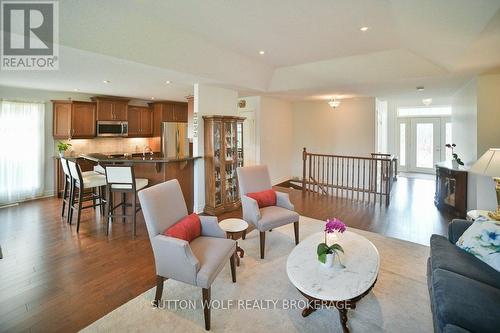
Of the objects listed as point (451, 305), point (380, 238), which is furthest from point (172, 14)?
point (380, 238)

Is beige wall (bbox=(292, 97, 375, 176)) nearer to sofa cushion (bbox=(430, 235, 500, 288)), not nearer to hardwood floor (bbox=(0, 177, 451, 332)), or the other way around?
hardwood floor (bbox=(0, 177, 451, 332))

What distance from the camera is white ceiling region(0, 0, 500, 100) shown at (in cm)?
275

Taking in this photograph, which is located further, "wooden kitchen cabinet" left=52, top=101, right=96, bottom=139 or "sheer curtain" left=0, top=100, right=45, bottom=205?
"wooden kitchen cabinet" left=52, top=101, right=96, bottom=139

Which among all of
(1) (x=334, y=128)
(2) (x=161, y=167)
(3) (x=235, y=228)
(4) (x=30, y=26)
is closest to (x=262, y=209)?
(3) (x=235, y=228)

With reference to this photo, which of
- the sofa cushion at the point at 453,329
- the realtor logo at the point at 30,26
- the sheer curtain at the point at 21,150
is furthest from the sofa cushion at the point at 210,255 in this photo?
the sheer curtain at the point at 21,150

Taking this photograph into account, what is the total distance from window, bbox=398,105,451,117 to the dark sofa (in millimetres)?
8457

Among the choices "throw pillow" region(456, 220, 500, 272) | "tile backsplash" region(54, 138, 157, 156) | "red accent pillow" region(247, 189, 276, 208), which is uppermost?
"tile backsplash" region(54, 138, 157, 156)

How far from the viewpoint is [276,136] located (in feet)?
25.7

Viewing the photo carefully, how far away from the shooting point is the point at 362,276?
6.64 feet

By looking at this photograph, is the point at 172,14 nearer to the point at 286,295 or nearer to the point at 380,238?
the point at 286,295

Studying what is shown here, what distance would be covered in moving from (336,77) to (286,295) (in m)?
4.39

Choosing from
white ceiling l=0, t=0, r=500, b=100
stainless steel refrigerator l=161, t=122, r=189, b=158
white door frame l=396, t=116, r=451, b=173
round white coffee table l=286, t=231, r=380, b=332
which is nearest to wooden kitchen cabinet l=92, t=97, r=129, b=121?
stainless steel refrigerator l=161, t=122, r=189, b=158

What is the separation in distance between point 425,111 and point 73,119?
37.0 feet

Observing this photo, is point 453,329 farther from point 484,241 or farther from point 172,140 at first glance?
point 172,140
